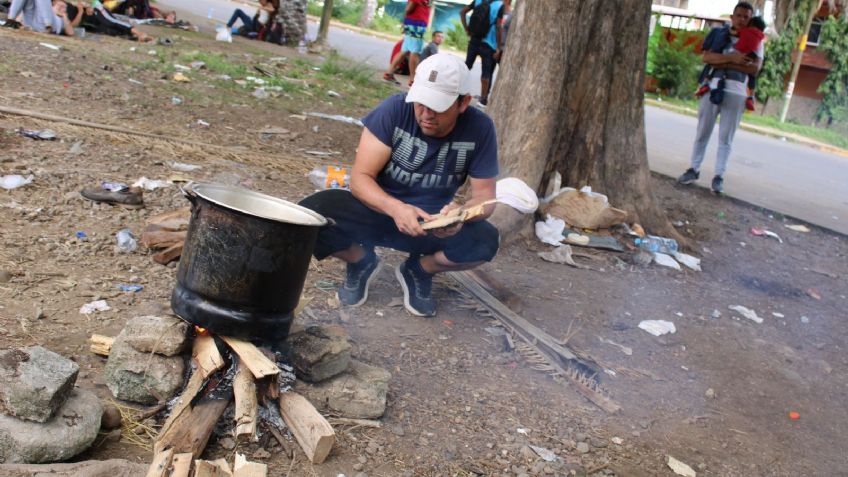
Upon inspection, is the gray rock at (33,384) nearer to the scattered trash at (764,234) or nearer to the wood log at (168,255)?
the wood log at (168,255)

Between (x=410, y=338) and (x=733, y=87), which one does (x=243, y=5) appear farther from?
(x=410, y=338)

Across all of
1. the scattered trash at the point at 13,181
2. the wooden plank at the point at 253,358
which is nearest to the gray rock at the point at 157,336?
the wooden plank at the point at 253,358

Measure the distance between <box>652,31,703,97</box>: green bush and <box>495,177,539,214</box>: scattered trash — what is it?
20.3 meters

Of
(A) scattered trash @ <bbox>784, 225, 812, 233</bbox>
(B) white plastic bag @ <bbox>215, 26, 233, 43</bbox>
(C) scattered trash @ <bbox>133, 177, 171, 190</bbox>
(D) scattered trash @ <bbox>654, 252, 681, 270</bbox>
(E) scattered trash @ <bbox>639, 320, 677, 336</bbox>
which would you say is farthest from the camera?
(B) white plastic bag @ <bbox>215, 26, 233, 43</bbox>

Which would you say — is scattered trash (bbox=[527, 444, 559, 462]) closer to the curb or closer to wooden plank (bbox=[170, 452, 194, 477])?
wooden plank (bbox=[170, 452, 194, 477])

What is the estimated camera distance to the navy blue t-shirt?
3586 millimetres

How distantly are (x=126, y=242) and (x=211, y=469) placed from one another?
2165 millimetres

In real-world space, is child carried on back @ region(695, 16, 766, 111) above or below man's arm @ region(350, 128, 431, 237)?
above

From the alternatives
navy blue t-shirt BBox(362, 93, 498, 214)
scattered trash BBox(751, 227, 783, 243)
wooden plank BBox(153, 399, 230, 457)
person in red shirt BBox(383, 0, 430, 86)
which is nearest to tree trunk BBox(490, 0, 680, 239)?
scattered trash BBox(751, 227, 783, 243)

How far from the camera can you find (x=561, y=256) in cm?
539

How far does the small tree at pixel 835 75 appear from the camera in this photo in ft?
80.5

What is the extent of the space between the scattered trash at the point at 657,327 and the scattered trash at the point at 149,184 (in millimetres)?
3251

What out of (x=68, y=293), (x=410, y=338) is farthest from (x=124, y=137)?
(x=410, y=338)

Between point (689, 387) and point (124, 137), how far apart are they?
4.45 meters
